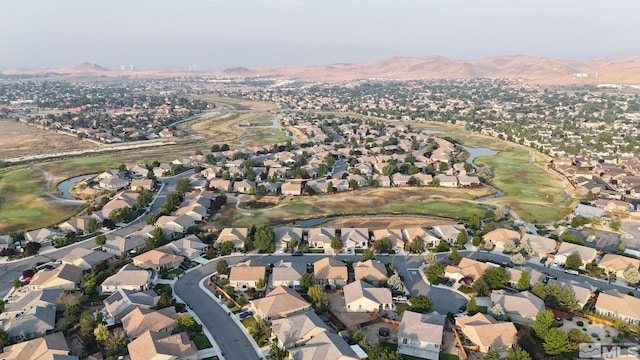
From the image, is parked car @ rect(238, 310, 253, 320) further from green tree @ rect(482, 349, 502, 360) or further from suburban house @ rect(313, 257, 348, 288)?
green tree @ rect(482, 349, 502, 360)

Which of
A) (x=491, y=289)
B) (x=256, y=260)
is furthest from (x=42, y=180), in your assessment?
(x=491, y=289)

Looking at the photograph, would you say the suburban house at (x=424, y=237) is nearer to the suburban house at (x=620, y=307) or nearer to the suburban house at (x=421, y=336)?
the suburban house at (x=620, y=307)

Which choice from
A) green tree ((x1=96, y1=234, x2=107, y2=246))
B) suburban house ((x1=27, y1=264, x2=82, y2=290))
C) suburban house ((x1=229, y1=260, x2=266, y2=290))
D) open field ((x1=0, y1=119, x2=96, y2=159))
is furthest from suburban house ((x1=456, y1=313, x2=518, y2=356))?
open field ((x1=0, y1=119, x2=96, y2=159))

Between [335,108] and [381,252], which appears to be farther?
[335,108]

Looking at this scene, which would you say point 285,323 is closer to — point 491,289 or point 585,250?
point 491,289

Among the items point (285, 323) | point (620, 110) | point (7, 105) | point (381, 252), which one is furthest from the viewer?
point (7, 105)

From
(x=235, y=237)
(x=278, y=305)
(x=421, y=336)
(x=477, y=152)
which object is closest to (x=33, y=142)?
(x=235, y=237)
